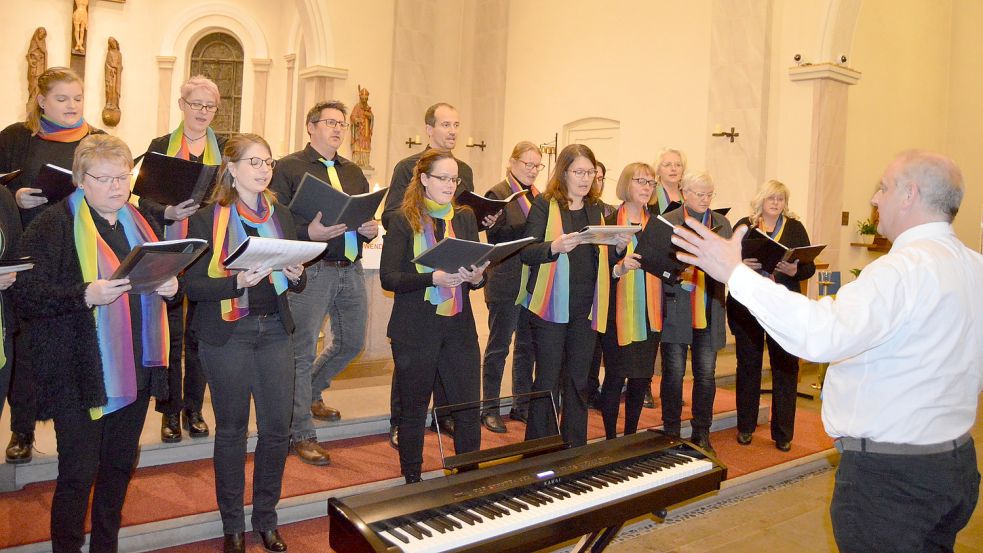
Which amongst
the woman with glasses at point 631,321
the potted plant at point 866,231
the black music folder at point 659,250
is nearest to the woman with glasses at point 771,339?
the woman with glasses at point 631,321

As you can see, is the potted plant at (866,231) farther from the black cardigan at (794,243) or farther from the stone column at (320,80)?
the stone column at (320,80)

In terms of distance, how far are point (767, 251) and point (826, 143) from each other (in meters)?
4.79

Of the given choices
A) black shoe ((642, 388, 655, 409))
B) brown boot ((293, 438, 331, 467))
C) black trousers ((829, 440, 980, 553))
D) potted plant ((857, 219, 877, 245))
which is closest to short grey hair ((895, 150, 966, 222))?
black trousers ((829, 440, 980, 553))

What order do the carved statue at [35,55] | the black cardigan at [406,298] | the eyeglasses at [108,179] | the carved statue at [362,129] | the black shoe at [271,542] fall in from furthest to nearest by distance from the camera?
the carved statue at [35,55], the carved statue at [362,129], the black cardigan at [406,298], the black shoe at [271,542], the eyeglasses at [108,179]

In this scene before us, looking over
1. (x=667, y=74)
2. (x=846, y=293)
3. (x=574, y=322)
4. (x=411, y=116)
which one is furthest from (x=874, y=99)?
(x=846, y=293)

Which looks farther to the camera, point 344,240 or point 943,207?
point 344,240

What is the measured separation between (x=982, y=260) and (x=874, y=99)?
830 cm

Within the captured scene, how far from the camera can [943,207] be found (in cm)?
209

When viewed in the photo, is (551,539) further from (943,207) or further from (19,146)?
(19,146)

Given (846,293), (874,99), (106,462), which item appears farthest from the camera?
(874,99)

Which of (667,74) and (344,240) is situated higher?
(667,74)

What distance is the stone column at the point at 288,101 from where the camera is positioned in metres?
13.5

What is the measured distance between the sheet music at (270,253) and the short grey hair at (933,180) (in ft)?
5.68

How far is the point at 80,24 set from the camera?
11312 millimetres
